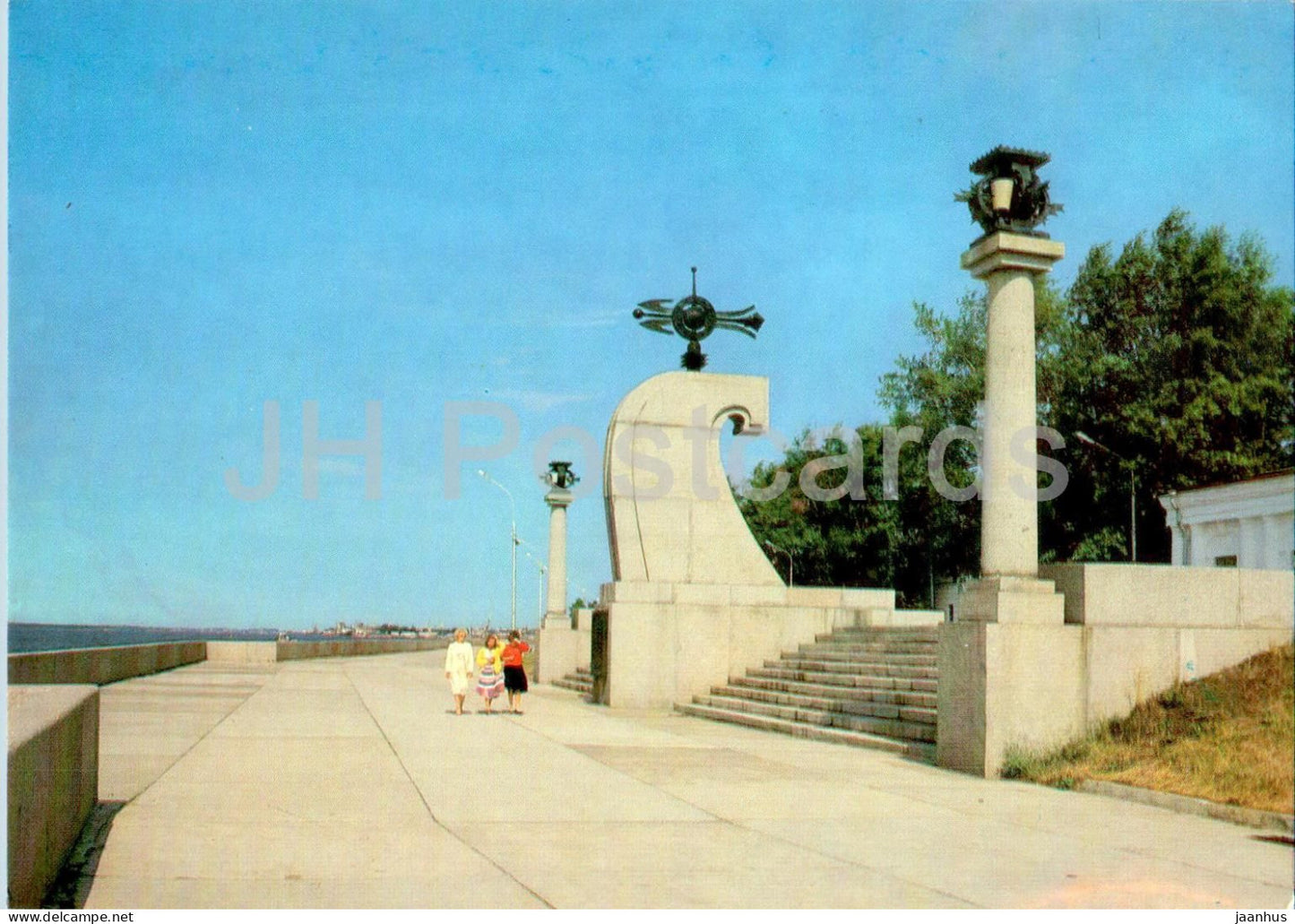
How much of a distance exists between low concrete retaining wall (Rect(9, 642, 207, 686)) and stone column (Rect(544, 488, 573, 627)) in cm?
979

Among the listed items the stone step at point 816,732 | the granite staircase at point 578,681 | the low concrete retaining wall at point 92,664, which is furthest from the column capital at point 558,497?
the stone step at point 816,732

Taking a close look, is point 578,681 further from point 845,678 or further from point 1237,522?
point 1237,522

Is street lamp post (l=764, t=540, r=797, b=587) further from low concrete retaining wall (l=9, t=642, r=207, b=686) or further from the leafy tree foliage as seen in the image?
low concrete retaining wall (l=9, t=642, r=207, b=686)

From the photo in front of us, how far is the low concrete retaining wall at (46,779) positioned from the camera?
529 centimetres

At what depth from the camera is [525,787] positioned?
10125mm

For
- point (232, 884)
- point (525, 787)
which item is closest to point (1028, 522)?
point (525, 787)

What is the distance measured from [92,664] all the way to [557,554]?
1196 cm

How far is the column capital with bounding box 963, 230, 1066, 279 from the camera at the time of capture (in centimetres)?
1195

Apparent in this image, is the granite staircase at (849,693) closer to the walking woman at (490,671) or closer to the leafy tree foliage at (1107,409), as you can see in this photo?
the walking woman at (490,671)

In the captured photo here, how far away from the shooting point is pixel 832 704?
15898mm

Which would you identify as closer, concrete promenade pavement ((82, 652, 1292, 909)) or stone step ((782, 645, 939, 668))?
concrete promenade pavement ((82, 652, 1292, 909))

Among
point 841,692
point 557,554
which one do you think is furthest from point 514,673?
point 557,554

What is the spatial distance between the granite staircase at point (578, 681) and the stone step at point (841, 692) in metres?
5.53

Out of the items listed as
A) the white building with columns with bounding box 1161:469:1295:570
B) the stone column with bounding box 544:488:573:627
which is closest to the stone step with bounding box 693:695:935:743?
the stone column with bounding box 544:488:573:627
